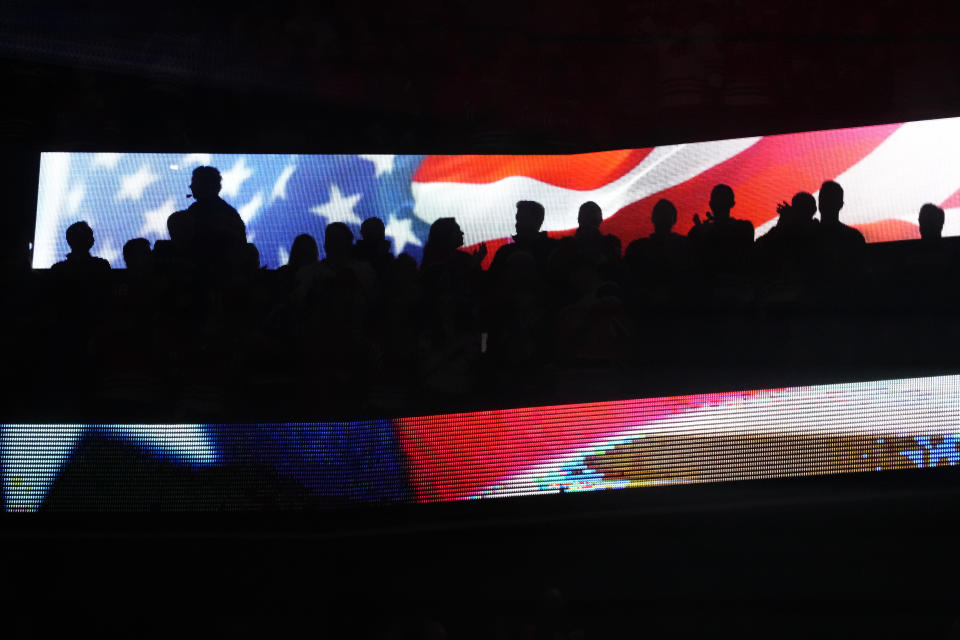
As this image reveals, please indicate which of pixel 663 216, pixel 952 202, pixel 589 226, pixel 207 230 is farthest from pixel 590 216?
pixel 207 230

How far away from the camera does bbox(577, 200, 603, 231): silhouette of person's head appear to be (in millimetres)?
4312

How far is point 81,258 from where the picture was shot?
4547mm

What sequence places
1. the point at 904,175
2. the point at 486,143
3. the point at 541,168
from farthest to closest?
the point at 486,143 → the point at 541,168 → the point at 904,175

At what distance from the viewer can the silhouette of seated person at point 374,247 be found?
4.40m

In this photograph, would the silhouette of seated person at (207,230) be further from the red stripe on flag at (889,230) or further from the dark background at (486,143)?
the red stripe on flag at (889,230)

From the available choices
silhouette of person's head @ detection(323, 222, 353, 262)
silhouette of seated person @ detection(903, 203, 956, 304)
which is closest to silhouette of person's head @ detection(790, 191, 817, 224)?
silhouette of seated person @ detection(903, 203, 956, 304)

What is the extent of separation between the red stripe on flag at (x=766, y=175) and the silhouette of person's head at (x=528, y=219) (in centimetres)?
32

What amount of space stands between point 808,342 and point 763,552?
0.81 metres

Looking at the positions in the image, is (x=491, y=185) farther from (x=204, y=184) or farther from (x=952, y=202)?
(x=952, y=202)

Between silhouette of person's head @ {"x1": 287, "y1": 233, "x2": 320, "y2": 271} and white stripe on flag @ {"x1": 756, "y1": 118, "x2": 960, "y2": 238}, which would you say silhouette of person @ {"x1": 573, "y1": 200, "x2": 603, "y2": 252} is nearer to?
white stripe on flag @ {"x1": 756, "y1": 118, "x2": 960, "y2": 238}

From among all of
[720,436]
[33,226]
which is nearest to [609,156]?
[720,436]

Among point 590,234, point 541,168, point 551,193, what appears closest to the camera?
point 590,234

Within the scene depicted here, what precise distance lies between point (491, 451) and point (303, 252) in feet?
3.71

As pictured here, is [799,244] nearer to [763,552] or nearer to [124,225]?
[763,552]
